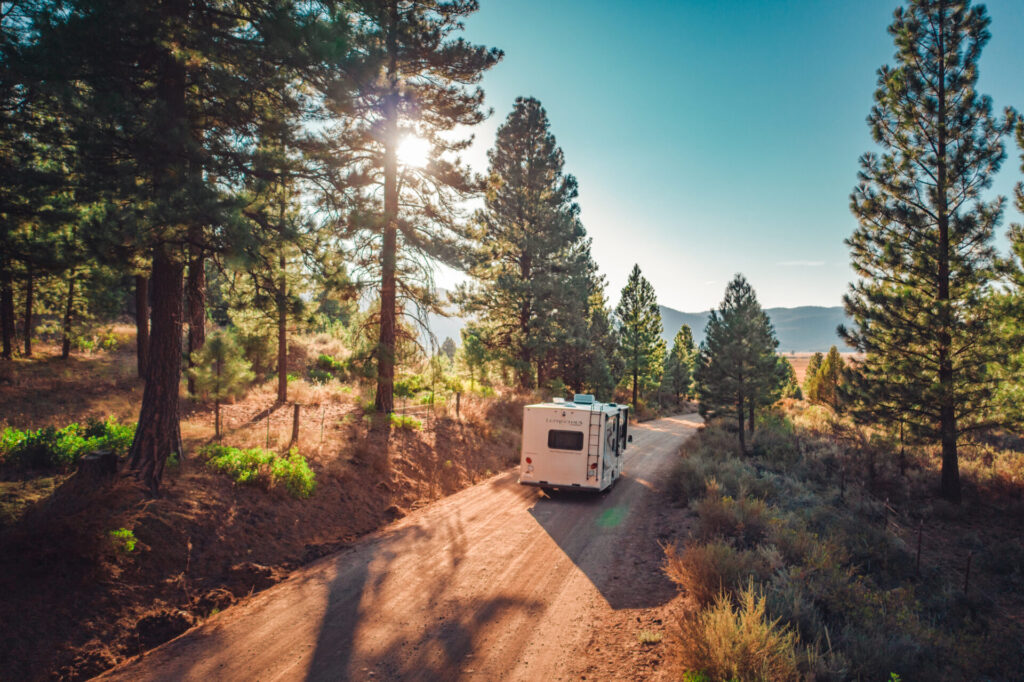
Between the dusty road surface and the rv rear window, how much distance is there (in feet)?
8.38

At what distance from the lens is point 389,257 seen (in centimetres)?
1353

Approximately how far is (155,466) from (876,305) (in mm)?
23350

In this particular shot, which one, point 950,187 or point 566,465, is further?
point 950,187

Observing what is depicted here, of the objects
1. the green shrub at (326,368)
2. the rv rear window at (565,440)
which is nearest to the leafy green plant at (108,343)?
A: the green shrub at (326,368)

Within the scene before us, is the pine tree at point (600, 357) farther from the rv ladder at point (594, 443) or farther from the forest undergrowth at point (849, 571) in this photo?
the rv ladder at point (594, 443)

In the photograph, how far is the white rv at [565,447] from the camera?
13109 millimetres

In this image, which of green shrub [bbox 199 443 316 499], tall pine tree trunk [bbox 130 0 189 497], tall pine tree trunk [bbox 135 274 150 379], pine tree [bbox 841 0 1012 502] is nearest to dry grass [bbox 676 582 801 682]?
green shrub [bbox 199 443 316 499]

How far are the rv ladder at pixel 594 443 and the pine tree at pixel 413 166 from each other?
6.43 m

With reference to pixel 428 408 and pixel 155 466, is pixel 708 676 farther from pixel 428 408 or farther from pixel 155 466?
pixel 428 408

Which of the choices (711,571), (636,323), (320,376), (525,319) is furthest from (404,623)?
(636,323)

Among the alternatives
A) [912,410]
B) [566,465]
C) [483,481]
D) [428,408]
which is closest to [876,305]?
[912,410]

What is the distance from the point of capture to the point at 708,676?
4895 mm

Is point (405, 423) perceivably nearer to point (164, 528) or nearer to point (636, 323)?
point (164, 528)

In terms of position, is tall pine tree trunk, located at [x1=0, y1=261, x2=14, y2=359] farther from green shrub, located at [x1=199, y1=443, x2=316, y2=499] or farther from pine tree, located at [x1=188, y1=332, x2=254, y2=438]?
green shrub, located at [x1=199, y1=443, x2=316, y2=499]
